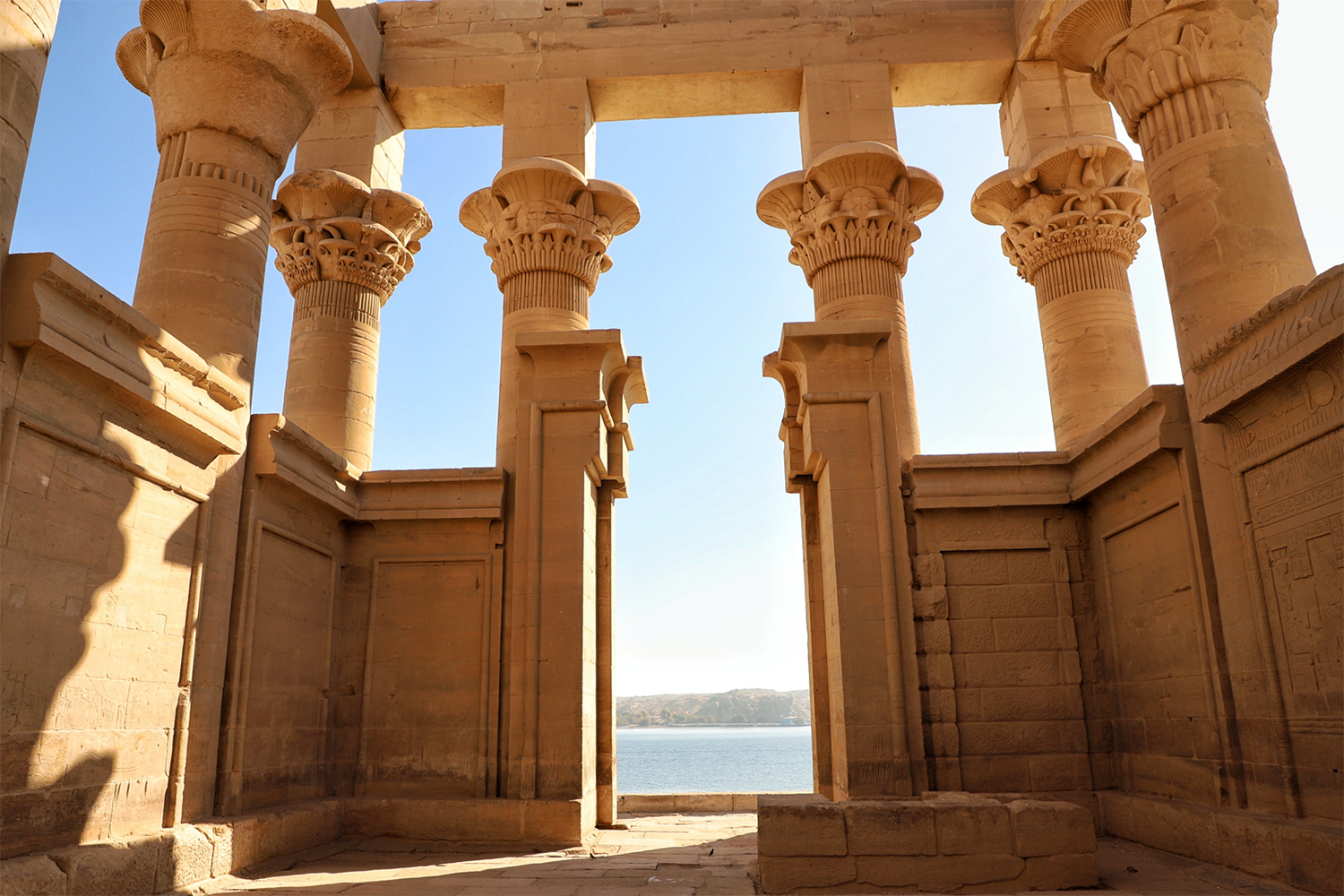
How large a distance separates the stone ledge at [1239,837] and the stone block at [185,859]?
27.8ft

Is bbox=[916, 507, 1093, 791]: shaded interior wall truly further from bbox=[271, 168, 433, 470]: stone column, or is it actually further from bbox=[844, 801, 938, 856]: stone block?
bbox=[271, 168, 433, 470]: stone column

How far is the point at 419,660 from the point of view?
1129 cm

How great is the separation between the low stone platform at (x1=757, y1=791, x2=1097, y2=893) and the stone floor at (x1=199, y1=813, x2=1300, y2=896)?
0.46 metres

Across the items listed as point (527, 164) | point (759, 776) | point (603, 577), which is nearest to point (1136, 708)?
point (603, 577)

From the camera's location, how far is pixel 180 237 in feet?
31.6

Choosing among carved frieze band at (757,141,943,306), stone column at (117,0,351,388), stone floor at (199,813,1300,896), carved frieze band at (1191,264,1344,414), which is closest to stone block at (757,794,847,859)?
stone floor at (199,813,1300,896)

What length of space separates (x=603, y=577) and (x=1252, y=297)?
26.4 feet

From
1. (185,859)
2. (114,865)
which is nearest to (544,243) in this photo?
(185,859)

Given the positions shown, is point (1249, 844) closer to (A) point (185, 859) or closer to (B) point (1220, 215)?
(B) point (1220, 215)

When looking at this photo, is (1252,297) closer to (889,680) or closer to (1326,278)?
(1326,278)

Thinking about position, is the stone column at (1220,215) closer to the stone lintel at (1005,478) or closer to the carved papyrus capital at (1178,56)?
the carved papyrus capital at (1178,56)

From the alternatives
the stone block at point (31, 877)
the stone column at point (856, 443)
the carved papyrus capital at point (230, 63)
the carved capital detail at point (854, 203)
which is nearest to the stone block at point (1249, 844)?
the stone column at point (856, 443)

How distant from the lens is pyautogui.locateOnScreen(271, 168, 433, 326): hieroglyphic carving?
14.2m

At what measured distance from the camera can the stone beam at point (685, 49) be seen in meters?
15.5
